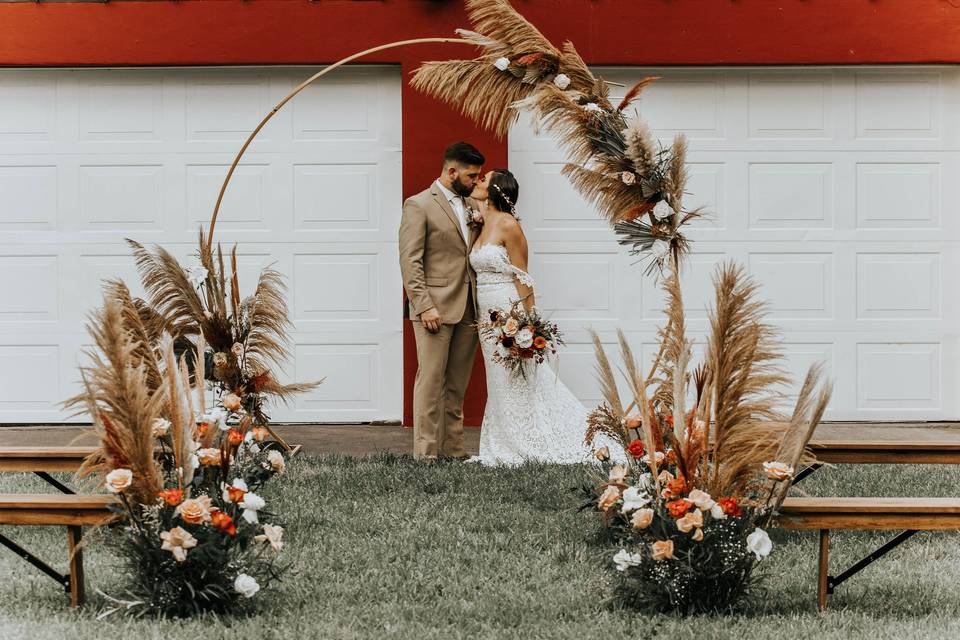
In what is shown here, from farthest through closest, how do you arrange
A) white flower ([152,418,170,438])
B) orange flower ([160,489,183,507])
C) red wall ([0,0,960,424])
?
1. red wall ([0,0,960,424])
2. white flower ([152,418,170,438])
3. orange flower ([160,489,183,507])

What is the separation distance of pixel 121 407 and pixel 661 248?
2464mm

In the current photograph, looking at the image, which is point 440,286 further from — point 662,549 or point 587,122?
point 662,549

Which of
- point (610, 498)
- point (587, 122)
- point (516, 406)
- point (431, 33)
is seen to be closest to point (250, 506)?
point (610, 498)

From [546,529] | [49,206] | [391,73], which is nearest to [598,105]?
[546,529]

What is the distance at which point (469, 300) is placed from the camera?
7570 mm

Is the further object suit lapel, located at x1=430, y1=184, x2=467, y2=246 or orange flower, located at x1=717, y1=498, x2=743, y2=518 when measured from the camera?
suit lapel, located at x1=430, y1=184, x2=467, y2=246

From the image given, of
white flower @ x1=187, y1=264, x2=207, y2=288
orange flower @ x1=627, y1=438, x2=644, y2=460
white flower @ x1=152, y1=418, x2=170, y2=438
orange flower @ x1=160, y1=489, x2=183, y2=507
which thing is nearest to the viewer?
orange flower @ x1=160, y1=489, x2=183, y2=507

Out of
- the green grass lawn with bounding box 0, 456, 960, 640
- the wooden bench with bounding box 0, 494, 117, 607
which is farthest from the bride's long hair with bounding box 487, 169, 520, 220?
the wooden bench with bounding box 0, 494, 117, 607

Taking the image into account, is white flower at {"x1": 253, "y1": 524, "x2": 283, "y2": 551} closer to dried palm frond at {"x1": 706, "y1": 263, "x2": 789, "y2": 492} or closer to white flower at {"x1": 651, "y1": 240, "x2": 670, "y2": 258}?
dried palm frond at {"x1": 706, "y1": 263, "x2": 789, "y2": 492}

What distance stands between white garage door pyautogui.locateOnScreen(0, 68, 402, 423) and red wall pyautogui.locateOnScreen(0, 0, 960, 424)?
0.24 metres

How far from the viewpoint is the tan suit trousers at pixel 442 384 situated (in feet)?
24.2

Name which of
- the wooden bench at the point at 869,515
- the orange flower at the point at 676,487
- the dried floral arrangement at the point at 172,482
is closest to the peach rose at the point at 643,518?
the orange flower at the point at 676,487

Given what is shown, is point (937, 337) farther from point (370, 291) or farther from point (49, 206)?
point (49, 206)

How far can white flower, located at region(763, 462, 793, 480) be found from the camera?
4.06 m
